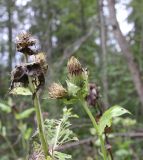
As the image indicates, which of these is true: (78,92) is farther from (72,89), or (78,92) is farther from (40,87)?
(40,87)

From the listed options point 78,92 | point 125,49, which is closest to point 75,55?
point 125,49

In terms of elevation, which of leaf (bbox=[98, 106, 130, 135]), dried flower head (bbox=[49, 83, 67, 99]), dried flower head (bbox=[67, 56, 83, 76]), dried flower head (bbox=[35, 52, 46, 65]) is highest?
dried flower head (bbox=[35, 52, 46, 65])

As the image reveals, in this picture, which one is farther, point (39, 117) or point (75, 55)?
point (75, 55)

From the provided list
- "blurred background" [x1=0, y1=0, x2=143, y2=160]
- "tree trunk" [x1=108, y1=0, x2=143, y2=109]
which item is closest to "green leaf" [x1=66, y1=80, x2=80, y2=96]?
"tree trunk" [x1=108, y1=0, x2=143, y2=109]

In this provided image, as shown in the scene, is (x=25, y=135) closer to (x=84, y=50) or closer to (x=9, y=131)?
(x=9, y=131)

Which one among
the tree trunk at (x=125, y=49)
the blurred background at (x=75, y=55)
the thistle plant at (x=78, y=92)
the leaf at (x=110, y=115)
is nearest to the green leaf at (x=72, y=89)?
the thistle plant at (x=78, y=92)

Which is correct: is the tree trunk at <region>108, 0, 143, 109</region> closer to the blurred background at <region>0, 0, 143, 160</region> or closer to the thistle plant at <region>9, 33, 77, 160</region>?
the blurred background at <region>0, 0, 143, 160</region>
